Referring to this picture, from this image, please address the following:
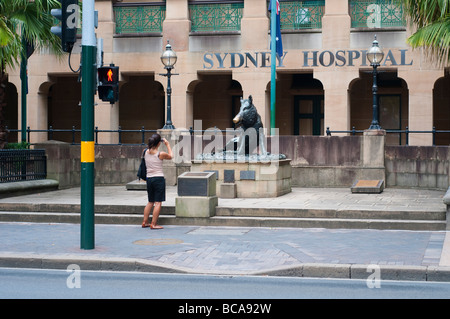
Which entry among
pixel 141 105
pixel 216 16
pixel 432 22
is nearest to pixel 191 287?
pixel 432 22

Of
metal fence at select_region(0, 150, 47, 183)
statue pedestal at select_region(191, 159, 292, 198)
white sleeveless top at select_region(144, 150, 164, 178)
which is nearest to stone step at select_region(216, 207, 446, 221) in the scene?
white sleeveless top at select_region(144, 150, 164, 178)

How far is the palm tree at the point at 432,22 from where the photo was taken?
16.9 metres

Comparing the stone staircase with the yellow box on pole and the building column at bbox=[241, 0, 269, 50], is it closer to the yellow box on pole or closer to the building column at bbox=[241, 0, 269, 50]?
the yellow box on pole

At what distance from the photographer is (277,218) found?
51.2 ft

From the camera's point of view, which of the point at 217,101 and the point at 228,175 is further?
the point at 217,101

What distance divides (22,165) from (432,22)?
11.5 metres

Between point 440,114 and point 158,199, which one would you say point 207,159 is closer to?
point 158,199

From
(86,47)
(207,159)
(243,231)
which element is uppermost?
(86,47)

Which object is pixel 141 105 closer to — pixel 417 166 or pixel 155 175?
pixel 417 166

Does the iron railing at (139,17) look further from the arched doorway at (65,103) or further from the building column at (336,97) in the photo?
the building column at (336,97)

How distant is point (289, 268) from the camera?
1012 cm

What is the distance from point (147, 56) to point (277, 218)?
14751mm

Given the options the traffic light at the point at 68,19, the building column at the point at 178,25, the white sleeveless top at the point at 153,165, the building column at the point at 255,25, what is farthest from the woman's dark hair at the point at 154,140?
the building column at the point at 178,25
